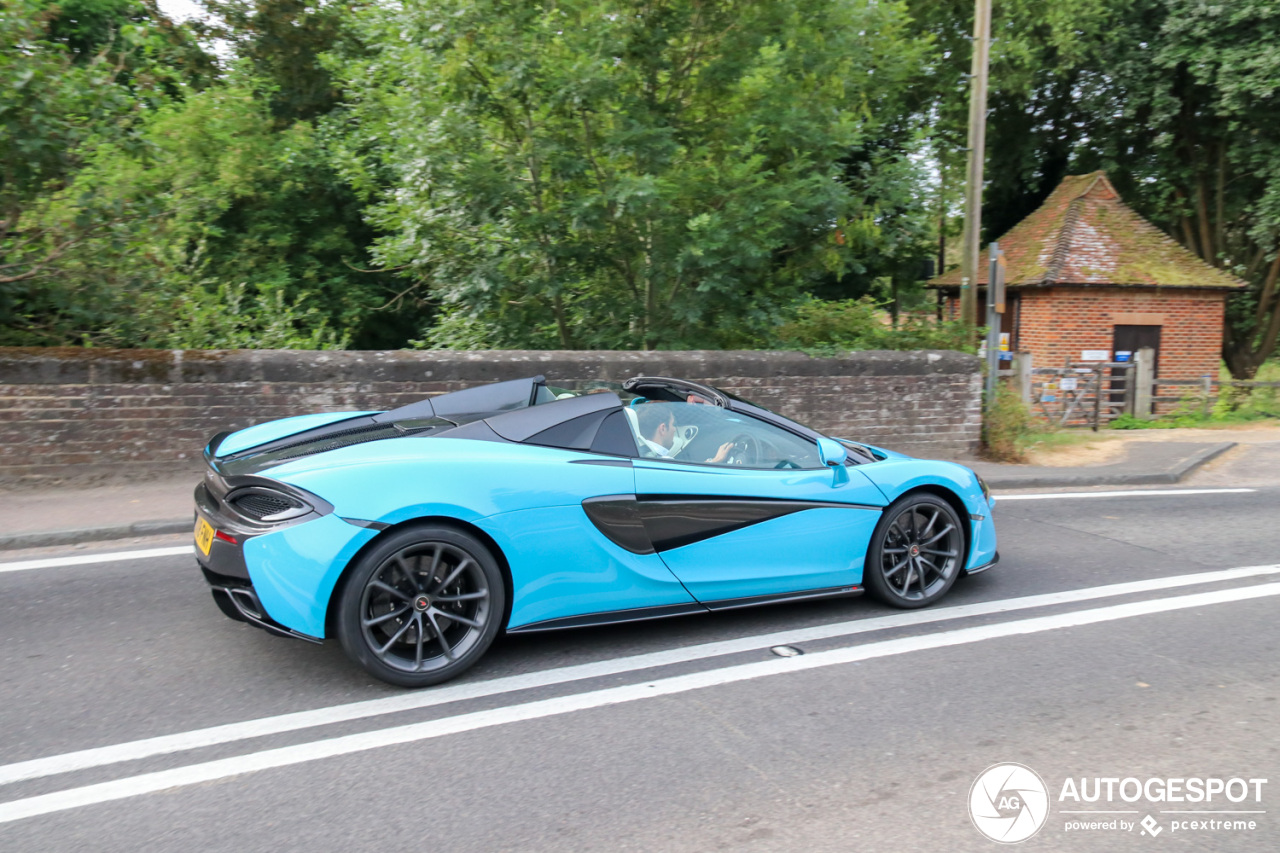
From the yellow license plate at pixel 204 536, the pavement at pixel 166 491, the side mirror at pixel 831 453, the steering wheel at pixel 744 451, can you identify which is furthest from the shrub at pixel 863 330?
the yellow license plate at pixel 204 536

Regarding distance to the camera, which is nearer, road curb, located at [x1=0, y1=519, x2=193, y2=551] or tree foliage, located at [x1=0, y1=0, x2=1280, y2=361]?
road curb, located at [x1=0, y1=519, x2=193, y2=551]

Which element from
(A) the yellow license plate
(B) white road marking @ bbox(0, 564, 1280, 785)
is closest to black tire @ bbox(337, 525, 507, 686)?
(B) white road marking @ bbox(0, 564, 1280, 785)

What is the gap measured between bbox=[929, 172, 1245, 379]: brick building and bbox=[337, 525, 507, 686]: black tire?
1887 cm

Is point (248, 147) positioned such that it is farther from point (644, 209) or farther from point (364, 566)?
point (364, 566)

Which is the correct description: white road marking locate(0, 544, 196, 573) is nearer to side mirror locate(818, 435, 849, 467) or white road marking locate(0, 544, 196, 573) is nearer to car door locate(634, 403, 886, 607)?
car door locate(634, 403, 886, 607)

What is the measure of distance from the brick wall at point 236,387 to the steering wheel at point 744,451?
4.37 m

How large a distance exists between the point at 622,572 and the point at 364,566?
1.18 m

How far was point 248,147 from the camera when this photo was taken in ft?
44.5

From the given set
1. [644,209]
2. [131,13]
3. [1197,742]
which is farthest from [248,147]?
[1197,742]

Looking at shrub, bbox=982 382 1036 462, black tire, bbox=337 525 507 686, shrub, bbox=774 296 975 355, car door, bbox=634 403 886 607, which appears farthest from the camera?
shrub, bbox=774 296 975 355

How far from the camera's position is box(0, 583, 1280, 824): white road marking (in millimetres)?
3098

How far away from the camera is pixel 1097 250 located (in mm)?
20656

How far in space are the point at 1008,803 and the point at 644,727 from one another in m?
1.36

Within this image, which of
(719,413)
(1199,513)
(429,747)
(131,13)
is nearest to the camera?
(429,747)
